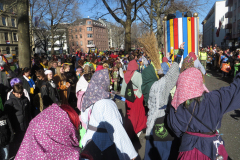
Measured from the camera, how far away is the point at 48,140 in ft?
5.22

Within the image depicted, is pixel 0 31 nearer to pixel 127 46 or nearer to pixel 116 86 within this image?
pixel 127 46

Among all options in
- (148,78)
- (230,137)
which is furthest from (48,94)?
(230,137)

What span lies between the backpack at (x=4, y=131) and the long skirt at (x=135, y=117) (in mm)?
2456

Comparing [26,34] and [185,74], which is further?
[26,34]

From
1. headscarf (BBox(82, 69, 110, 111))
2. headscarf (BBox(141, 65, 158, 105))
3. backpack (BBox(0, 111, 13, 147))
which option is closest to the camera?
headscarf (BBox(82, 69, 110, 111))

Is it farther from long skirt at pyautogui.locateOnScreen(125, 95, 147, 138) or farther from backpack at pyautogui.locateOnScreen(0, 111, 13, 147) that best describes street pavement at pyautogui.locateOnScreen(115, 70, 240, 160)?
backpack at pyautogui.locateOnScreen(0, 111, 13, 147)

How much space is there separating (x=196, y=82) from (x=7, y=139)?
3.32 meters

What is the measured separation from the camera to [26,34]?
22.4 ft

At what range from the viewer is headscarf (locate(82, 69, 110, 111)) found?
2.27 metres

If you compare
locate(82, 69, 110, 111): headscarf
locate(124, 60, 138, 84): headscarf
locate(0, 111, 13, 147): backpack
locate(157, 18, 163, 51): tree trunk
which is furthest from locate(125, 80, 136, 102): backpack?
locate(157, 18, 163, 51): tree trunk

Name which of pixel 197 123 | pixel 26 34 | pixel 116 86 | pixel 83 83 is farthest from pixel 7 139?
pixel 116 86

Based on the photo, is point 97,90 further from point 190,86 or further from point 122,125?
point 190,86

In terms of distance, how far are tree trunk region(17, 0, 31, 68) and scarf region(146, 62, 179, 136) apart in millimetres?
5518

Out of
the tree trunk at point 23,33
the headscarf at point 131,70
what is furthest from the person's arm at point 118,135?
the tree trunk at point 23,33
